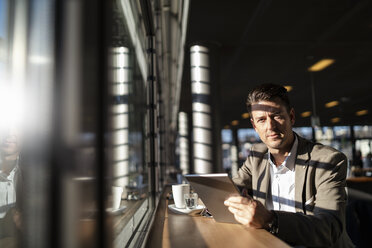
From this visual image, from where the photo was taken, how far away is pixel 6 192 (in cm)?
35

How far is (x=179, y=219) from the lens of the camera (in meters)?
1.14

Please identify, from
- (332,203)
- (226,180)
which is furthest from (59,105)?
(332,203)

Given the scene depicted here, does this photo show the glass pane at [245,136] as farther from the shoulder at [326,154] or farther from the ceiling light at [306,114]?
the shoulder at [326,154]

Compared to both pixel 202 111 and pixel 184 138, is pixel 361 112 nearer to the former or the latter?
pixel 184 138

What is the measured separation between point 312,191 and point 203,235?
1.99ft

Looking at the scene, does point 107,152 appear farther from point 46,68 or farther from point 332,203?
point 332,203

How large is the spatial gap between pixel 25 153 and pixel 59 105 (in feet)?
0.21

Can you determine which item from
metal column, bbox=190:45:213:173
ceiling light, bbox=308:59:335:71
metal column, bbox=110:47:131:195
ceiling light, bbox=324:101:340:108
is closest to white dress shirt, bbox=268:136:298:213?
metal column, bbox=110:47:131:195

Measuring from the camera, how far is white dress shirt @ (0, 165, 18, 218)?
34cm

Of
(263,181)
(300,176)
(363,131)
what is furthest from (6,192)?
(363,131)

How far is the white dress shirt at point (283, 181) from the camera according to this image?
4.64ft

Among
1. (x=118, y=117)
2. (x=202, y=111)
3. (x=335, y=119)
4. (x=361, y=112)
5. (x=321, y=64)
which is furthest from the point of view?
(x=335, y=119)

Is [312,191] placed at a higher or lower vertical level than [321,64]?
lower

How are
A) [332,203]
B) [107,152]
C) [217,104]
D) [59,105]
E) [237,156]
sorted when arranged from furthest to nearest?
[237,156] < [217,104] < [332,203] < [107,152] < [59,105]
